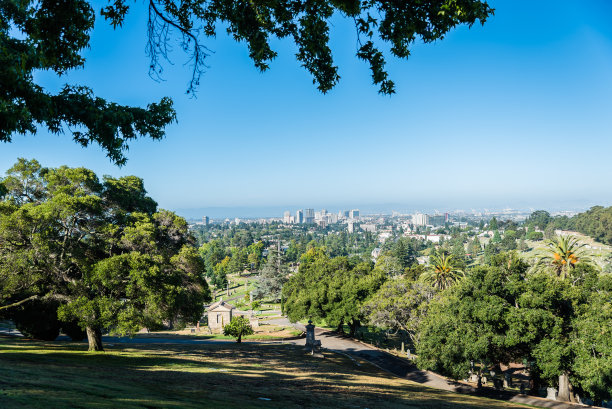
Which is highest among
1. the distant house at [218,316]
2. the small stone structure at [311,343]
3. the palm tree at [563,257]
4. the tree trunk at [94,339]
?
the palm tree at [563,257]

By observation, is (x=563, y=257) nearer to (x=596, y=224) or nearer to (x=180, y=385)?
(x=180, y=385)

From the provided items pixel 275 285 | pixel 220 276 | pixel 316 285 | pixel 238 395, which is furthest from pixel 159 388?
pixel 220 276

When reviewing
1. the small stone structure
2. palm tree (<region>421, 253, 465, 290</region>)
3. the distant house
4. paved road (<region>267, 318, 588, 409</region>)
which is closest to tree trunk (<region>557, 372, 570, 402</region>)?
paved road (<region>267, 318, 588, 409</region>)

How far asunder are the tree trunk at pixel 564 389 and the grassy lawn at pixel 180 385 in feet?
21.0

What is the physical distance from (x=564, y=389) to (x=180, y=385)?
1814cm

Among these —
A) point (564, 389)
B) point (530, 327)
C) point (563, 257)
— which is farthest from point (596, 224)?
point (530, 327)

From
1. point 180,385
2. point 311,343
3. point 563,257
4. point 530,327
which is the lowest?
point 311,343

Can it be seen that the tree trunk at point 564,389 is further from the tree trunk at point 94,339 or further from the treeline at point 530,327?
the tree trunk at point 94,339

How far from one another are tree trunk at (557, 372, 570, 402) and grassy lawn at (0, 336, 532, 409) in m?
6.40

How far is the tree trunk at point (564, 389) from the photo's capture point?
17.4 m

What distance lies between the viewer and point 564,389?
57.4 ft

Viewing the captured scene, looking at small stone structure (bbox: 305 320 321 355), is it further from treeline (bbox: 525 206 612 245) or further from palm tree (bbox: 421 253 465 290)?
treeline (bbox: 525 206 612 245)

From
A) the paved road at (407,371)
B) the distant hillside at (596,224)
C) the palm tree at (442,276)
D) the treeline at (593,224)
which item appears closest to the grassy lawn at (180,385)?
the paved road at (407,371)

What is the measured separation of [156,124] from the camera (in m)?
5.80
